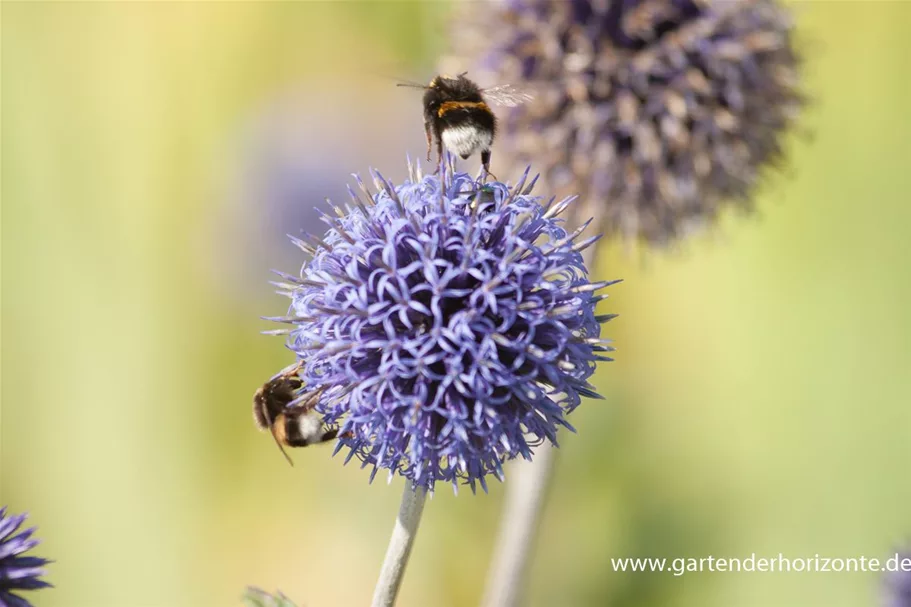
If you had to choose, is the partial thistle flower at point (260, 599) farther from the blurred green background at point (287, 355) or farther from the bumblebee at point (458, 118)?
the blurred green background at point (287, 355)

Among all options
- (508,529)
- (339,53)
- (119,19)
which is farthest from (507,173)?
(119,19)

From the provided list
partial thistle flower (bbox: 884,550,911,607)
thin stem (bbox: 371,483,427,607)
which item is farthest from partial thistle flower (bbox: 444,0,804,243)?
thin stem (bbox: 371,483,427,607)

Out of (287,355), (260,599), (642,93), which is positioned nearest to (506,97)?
(642,93)

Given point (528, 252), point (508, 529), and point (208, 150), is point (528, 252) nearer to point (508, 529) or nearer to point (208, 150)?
point (508, 529)

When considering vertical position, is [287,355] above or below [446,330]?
above

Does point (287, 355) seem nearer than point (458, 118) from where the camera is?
No

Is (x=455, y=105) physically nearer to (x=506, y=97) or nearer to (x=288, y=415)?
(x=506, y=97)
